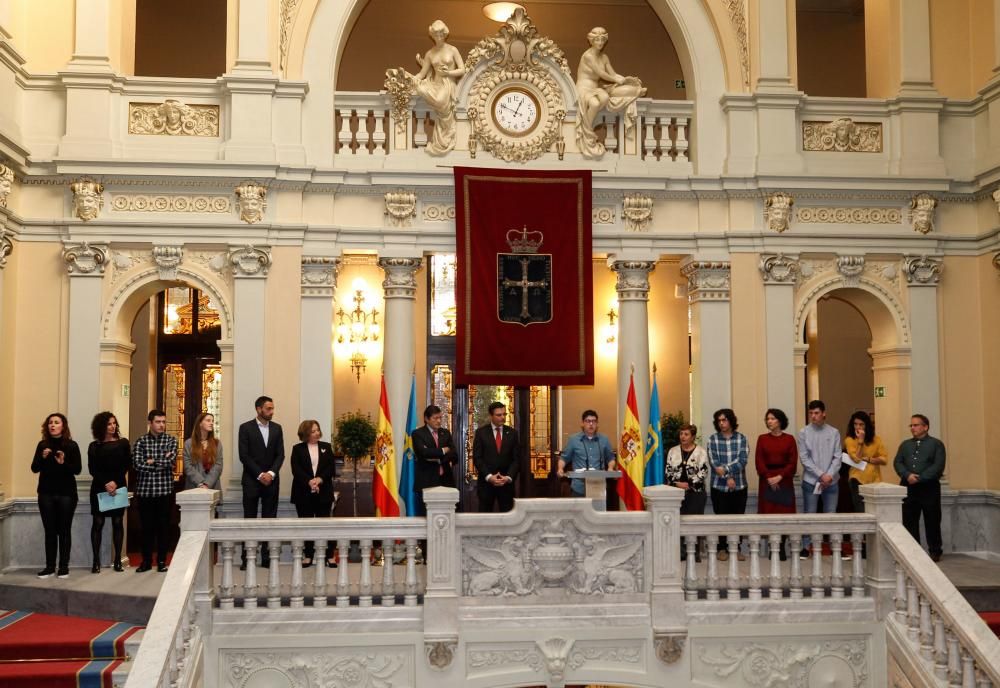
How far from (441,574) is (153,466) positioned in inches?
115

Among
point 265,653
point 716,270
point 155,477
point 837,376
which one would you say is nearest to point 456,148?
point 716,270

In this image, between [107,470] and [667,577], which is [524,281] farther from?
[107,470]

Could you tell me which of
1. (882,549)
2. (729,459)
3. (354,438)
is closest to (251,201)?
(354,438)

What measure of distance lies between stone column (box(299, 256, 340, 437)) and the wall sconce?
2.16 m

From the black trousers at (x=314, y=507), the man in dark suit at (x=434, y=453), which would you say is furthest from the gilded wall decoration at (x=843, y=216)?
the black trousers at (x=314, y=507)

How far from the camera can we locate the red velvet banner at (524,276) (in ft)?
33.0

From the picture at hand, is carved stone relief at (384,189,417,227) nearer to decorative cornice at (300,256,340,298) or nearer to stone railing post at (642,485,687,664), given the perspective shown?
decorative cornice at (300,256,340,298)

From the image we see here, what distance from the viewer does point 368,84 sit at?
45.9ft

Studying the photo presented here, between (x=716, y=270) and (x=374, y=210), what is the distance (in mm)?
3498

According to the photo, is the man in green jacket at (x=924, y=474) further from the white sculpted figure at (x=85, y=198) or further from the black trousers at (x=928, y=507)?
the white sculpted figure at (x=85, y=198)

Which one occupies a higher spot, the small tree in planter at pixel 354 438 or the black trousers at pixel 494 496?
the small tree in planter at pixel 354 438

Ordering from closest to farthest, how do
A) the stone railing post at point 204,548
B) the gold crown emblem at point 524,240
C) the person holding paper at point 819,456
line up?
the stone railing post at point 204,548
the person holding paper at point 819,456
the gold crown emblem at point 524,240

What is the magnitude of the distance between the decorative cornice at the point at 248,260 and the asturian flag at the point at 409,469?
1.88 m

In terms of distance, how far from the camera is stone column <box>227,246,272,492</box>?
9.91 m
